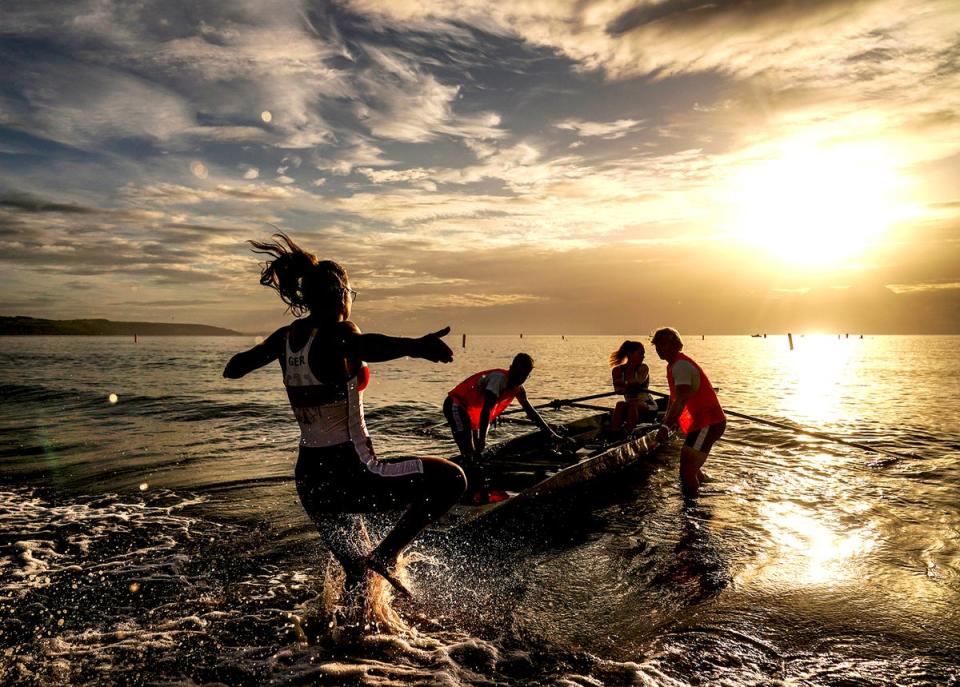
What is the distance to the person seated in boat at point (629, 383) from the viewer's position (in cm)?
1320

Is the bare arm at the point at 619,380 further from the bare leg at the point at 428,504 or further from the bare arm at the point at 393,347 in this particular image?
the bare arm at the point at 393,347

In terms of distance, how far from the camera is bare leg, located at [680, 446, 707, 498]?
31.2ft

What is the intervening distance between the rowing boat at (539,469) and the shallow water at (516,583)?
1.38ft

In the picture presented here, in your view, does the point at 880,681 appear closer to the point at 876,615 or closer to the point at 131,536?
the point at 876,615

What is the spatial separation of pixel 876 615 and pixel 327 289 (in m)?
5.98

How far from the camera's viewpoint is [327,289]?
396 centimetres

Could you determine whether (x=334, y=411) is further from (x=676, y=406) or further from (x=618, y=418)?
(x=618, y=418)

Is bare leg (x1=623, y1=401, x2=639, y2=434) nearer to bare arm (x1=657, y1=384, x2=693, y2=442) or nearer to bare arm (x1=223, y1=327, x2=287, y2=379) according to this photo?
bare arm (x1=657, y1=384, x2=693, y2=442)

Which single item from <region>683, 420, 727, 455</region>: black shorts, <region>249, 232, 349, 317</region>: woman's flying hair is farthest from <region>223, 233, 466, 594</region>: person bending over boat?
<region>683, 420, 727, 455</region>: black shorts

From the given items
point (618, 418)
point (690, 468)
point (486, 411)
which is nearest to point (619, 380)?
point (618, 418)

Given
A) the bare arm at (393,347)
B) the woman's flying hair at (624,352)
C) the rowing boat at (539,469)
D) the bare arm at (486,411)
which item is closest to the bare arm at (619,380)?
the woman's flying hair at (624,352)

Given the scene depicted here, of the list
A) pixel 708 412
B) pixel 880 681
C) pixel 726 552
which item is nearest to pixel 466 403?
pixel 708 412

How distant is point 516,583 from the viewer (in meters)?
6.13

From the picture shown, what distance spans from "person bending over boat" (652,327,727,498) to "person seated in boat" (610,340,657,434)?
3613 millimetres
